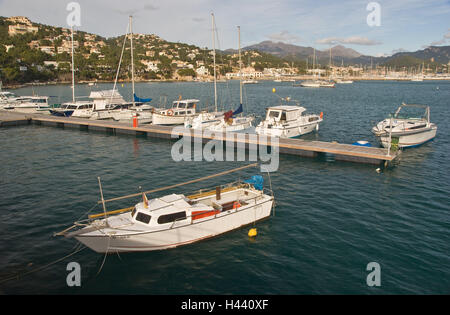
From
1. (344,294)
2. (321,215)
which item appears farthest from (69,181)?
(344,294)

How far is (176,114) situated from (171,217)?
34.7 meters

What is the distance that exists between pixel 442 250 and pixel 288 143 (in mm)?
19808

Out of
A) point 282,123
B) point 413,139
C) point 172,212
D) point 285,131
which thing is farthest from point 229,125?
point 172,212

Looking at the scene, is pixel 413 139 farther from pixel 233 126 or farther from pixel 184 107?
pixel 184 107

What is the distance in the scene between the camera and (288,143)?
113ft

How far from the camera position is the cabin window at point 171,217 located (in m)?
15.8

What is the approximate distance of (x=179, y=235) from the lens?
53.1 feet

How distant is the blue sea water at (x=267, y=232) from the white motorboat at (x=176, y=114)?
586 inches

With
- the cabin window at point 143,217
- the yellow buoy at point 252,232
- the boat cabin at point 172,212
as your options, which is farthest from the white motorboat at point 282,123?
the cabin window at point 143,217

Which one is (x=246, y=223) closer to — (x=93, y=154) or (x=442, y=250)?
(x=442, y=250)

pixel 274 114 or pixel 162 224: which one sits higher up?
pixel 274 114

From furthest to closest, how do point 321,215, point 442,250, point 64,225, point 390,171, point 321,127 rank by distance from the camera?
1. point 321,127
2. point 390,171
3. point 321,215
4. point 64,225
5. point 442,250

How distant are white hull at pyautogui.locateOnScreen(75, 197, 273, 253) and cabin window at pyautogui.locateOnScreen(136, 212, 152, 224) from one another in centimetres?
79
